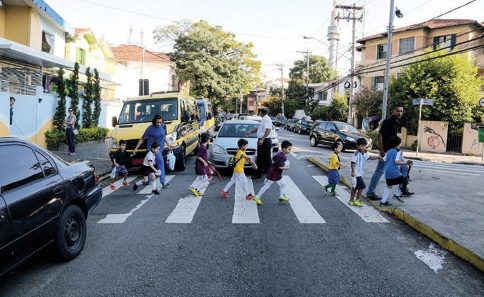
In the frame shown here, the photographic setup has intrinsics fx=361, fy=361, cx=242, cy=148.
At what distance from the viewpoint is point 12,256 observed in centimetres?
340

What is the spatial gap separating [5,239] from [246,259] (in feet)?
8.42

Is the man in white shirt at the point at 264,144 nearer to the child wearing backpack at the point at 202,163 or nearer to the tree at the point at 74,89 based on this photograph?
the child wearing backpack at the point at 202,163

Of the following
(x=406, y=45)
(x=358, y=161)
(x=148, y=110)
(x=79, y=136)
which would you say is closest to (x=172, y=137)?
(x=148, y=110)

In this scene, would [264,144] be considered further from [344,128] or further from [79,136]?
[79,136]

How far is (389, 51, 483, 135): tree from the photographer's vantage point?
2114 cm

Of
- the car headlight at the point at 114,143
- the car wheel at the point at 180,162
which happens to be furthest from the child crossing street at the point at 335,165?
the car headlight at the point at 114,143

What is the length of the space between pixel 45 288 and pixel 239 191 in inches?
205

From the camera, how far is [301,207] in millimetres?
7137

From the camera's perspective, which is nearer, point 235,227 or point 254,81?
point 235,227

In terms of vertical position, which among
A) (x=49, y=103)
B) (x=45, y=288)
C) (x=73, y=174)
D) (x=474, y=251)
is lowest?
(x=45, y=288)

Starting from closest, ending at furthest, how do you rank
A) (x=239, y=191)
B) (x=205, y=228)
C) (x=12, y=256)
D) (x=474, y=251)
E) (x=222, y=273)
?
(x=12, y=256)
(x=222, y=273)
(x=474, y=251)
(x=205, y=228)
(x=239, y=191)

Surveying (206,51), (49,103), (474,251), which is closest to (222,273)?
(474,251)

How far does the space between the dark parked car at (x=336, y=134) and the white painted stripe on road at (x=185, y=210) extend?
490 inches

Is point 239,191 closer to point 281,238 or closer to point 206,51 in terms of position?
point 281,238
